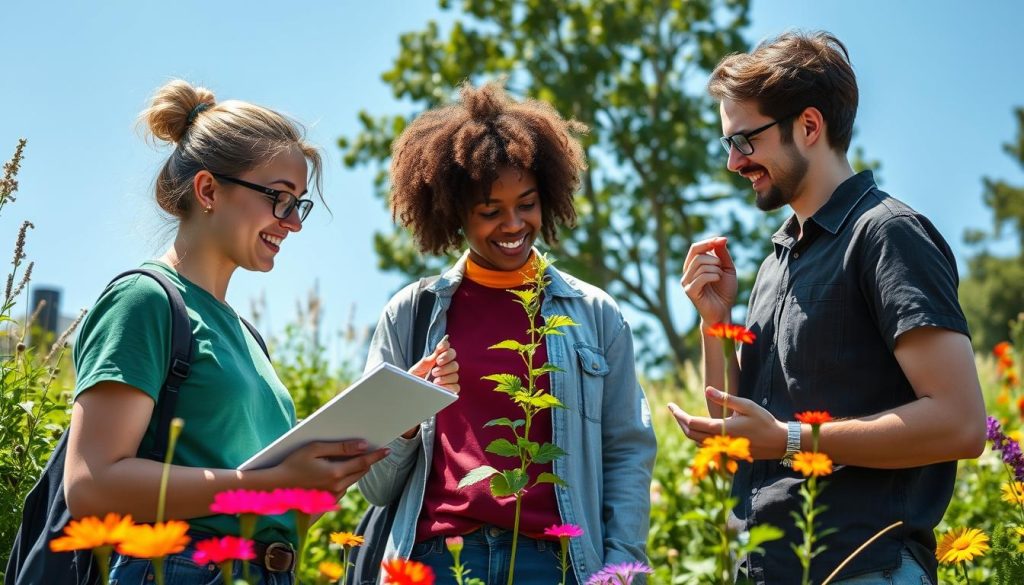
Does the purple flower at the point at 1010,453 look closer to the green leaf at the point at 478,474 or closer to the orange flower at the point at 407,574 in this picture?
the green leaf at the point at 478,474

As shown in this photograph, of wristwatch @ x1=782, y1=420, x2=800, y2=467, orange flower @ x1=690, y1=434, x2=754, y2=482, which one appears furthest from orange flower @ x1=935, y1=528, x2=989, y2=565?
orange flower @ x1=690, y1=434, x2=754, y2=482

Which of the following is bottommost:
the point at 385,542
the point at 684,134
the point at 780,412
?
the point at 385,542

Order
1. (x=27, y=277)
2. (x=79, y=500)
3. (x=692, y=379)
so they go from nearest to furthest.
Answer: (x=79, y=500) < (x=27, y=277) < (x=692, y=379)

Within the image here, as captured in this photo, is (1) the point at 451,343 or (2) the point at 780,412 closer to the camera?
(2) the point at 780,412

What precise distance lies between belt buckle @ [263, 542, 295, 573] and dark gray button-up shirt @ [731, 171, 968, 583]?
1.04m

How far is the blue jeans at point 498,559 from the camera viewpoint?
2564mm

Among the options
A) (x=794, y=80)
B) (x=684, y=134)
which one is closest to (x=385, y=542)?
(x=794, y=80)

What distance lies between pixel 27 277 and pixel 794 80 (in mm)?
2069

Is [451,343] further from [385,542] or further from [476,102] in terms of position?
[476,102]

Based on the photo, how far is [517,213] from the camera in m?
2.92

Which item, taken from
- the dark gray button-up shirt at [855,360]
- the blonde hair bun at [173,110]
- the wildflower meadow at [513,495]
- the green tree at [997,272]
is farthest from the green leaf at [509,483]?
the green tree at [997,272]

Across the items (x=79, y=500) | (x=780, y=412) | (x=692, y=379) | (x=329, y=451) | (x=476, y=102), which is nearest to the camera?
(x=79, y=500)

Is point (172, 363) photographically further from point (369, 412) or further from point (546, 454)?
point (546, 454)

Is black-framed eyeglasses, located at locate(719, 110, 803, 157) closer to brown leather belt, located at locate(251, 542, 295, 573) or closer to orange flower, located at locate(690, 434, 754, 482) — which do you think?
orange flower, located at locate(690, 434, 754, 482)
